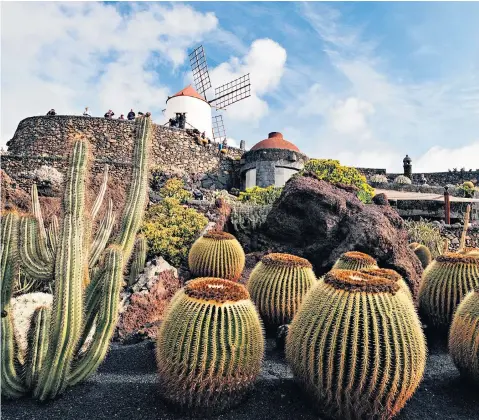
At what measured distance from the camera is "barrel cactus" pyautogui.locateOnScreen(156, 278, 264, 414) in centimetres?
302

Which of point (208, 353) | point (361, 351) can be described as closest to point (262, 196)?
point (208, 353)

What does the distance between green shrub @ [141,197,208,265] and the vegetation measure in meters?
5.16

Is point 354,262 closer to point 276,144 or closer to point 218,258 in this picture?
point 218,258

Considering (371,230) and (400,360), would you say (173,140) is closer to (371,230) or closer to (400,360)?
(371,230)

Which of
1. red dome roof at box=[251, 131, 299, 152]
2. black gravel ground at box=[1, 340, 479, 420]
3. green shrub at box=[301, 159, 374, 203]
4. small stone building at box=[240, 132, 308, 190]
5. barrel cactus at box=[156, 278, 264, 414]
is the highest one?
red dome roof at box=[251, 131, 299, 152]

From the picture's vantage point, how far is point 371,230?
5.88m

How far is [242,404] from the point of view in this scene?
3195 mm

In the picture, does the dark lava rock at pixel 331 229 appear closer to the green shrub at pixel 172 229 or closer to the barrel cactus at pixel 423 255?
the barrel cactus at pixel 423 255

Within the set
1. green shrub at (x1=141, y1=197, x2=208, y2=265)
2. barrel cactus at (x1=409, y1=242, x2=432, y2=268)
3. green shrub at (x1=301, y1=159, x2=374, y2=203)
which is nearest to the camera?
barrel cactus at (x1=409, y1=242, x2=432, y2=268)

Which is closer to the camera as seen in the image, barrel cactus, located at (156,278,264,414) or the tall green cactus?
barrel cactus, located at (156,278,264,414)

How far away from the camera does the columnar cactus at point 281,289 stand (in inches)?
180

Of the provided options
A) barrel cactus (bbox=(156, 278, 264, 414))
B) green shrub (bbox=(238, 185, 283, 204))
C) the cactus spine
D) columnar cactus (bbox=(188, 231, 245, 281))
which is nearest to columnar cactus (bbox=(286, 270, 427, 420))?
barrel cactus (bbox=(156, 278, 264, 414))

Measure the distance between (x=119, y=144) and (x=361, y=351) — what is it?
19.0 meters

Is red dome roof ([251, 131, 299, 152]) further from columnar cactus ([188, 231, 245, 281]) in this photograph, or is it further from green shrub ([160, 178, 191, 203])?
columnar cactus ([188, 231, 245, 281])
